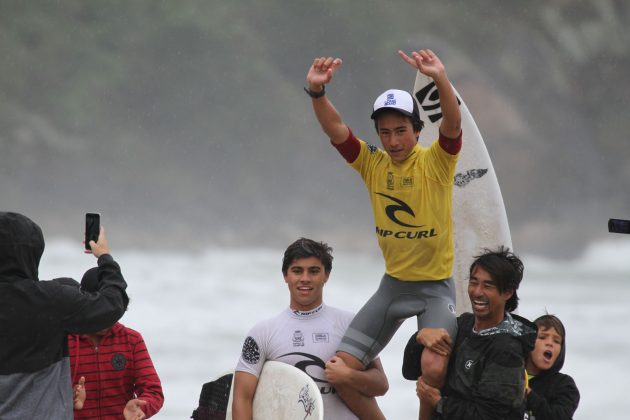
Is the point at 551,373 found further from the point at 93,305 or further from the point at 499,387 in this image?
the point at 93,305

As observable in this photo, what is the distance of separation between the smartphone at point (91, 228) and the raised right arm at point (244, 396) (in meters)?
0.90

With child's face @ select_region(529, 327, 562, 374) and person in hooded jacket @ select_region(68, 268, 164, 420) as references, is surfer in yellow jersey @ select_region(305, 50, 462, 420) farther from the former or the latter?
person in hooded jacket @ select_region(68, 268, 164, 420)

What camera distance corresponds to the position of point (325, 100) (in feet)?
12.1

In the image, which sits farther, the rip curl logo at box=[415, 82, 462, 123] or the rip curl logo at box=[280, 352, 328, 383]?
the rip curl logo at box=[415, 82, 462, 123]

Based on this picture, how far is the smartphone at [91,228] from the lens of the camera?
311 centimetres

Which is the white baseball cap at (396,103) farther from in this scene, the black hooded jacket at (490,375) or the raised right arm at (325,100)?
the black hooded jacket at (490,375)

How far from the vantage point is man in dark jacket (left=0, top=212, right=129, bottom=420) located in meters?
2.81

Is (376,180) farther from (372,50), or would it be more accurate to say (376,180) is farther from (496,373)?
(372,50)

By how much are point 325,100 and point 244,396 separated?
124 cm

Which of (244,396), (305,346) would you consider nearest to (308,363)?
(305,346)

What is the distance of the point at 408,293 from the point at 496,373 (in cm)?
86

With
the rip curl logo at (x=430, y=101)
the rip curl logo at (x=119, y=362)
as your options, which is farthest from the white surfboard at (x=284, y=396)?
the rip curl logo at (x=430, y=101)

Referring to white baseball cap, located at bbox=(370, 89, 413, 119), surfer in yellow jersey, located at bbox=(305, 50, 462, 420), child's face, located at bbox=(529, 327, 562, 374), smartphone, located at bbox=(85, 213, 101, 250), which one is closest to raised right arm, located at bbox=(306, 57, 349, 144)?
surfer in yellow jersey, located at bbox=(305, 50, 462, 420)

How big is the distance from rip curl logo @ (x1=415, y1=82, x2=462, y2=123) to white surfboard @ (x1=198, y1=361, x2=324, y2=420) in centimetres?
190
